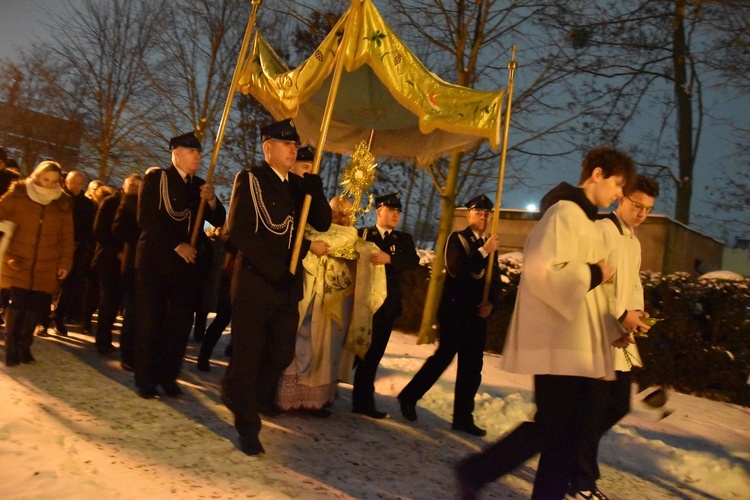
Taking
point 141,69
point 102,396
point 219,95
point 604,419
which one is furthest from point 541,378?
point 141,69

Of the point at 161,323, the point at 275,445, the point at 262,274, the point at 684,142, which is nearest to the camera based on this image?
the point at 262,274

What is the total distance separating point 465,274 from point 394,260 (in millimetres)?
609

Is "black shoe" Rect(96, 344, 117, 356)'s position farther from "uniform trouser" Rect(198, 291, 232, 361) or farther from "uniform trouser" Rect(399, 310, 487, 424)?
"uniform trouser" Rect(399, 310, 487, 424)

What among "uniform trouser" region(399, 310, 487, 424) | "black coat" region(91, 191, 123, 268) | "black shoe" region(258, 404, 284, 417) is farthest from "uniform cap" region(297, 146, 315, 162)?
"black coat" region(91, 191, 123, 268)

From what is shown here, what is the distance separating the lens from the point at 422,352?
9.23 m

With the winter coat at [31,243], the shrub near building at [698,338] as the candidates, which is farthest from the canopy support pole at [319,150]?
the shrub near building at [698,338]

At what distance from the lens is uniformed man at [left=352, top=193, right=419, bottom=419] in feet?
19.7

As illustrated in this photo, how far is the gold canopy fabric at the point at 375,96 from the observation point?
225 inches

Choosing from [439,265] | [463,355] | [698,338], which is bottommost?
[463,355]

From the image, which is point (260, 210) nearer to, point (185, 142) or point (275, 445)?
point (185, 142)

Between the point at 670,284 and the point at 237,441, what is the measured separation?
624 cm

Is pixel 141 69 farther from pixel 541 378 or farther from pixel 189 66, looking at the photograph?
pixel 541 378

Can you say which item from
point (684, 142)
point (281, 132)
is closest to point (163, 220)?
point (281, 132)

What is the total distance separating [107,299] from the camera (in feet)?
24.0
